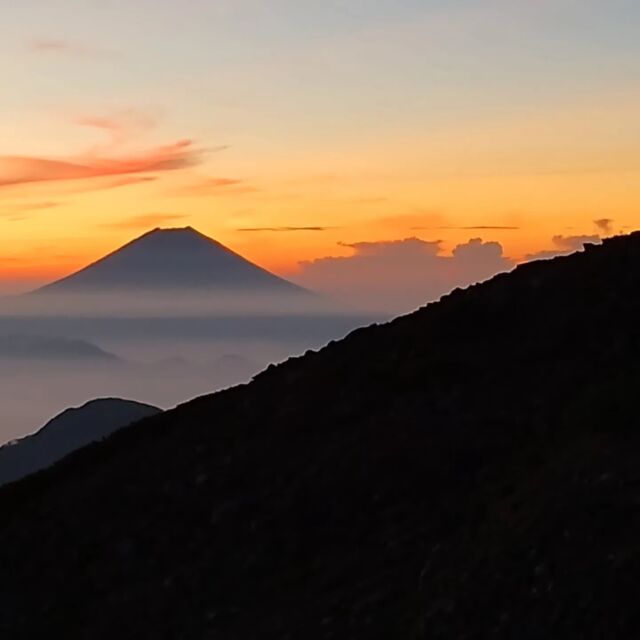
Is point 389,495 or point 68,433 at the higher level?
point 68,433

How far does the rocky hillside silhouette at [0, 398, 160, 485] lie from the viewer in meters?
166

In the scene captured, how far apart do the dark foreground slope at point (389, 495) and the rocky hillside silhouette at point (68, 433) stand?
5590 inches

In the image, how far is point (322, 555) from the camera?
1580 centimetres

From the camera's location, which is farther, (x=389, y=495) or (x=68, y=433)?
(x=68, y=433)

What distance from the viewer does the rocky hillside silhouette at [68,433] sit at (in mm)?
166000

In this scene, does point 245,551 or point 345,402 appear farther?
point 345,402

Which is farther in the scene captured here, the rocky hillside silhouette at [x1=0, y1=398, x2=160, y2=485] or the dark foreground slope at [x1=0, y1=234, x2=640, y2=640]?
the rocky hillside silhouette at [x1=0, y1=398, x2=160, y2=485]

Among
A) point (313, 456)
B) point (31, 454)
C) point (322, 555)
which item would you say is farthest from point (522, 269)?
point (31, 454)

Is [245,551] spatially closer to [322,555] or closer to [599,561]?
[322,555]

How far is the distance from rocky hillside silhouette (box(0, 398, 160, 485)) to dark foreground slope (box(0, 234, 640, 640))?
142 m

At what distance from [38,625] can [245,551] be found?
2.88 meters

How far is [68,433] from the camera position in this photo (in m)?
178

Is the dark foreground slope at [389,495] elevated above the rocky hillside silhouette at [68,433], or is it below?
below

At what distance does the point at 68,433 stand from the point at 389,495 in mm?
165662
